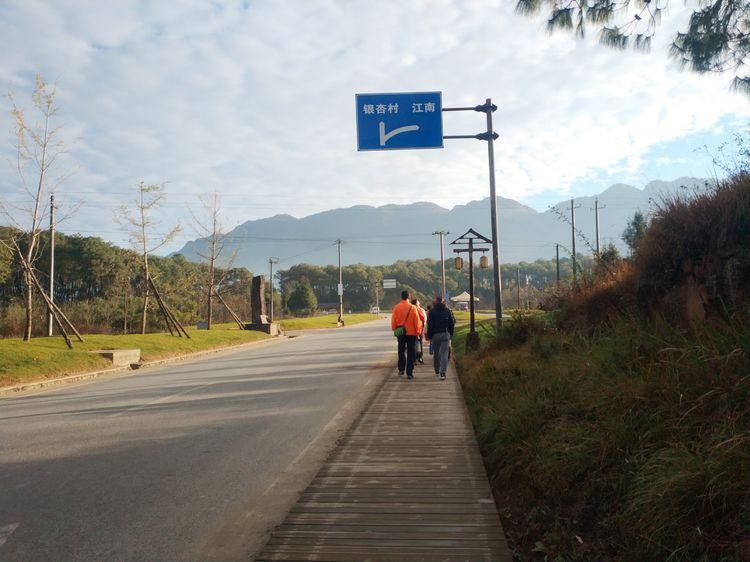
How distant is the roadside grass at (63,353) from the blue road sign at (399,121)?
31.7 ft

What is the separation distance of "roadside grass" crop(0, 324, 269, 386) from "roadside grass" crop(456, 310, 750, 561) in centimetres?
1247

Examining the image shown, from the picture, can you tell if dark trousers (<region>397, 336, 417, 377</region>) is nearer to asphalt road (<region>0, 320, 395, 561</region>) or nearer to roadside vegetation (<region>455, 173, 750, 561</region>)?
asphalt road (<region>0, 320, 395, 561</region>)

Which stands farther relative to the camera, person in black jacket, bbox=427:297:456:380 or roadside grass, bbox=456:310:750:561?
person in black jacket, bbox=427:297:456:380

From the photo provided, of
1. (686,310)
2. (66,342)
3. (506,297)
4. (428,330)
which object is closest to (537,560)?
(686,310)

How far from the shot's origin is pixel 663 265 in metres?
7.46

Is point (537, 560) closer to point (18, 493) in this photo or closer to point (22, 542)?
point (22, 542)

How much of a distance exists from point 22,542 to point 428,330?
856cm

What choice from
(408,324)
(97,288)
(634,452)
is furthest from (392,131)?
(97,288)

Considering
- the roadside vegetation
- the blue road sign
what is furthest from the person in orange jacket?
the roadside vegetation

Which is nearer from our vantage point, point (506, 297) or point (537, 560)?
point (537, 560)

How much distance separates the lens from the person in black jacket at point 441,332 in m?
11.6

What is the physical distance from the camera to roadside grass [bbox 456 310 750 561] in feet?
10.3

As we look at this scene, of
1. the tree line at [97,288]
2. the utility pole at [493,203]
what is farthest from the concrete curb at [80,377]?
the tree line at [97,288]

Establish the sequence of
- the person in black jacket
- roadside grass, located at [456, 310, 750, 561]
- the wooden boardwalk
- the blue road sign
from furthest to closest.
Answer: the blue road sign → the person in black jacket → the wooden boardwalk → roadside grass, located at [456, 310, 750, 561]
